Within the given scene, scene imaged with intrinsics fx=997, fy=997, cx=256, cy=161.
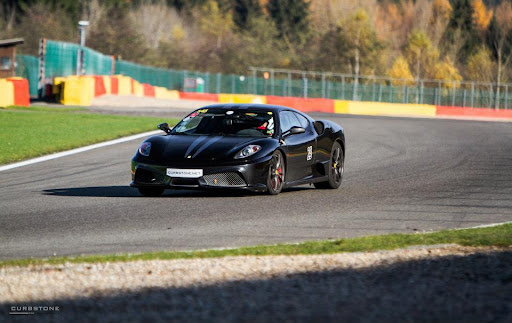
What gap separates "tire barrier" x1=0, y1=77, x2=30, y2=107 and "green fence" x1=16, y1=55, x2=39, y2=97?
11092mm

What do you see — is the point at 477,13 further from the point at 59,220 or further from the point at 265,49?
the point at 59,220

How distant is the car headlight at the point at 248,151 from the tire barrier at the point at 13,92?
2158cm

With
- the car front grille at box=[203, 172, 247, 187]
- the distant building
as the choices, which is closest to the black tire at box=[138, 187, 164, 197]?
the car front grille at box=[203, 172, 247, 187]

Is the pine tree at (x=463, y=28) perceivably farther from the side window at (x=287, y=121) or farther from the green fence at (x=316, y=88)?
the side window at (x=287, y=121)

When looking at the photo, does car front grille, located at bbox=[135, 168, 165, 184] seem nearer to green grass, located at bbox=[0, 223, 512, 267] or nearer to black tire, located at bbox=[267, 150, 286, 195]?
black tire, located at bbox=[267, 150, 286, 195]

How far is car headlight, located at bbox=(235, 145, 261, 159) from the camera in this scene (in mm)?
12360

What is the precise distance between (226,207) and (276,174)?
4.77ft

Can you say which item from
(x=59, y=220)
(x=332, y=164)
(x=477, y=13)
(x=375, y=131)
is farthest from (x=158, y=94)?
(x=477, y=13)

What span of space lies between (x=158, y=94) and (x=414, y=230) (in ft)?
143

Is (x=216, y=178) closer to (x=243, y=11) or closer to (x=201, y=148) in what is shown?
(x=201, y=148)

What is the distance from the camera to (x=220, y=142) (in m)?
12.6

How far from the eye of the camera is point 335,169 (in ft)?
46.5

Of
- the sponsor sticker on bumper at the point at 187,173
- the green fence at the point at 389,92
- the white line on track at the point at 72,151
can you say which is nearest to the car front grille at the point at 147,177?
the sponsor sticker on bumper at the point at 187,173

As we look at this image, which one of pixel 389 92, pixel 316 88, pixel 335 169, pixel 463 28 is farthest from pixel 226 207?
pixel 463 28
